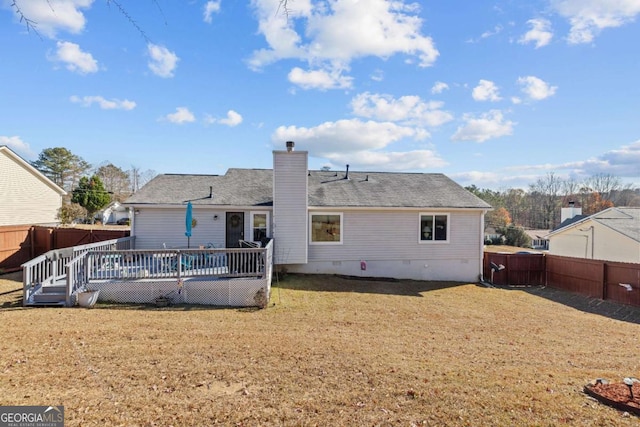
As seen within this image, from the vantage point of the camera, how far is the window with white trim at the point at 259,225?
12.9m

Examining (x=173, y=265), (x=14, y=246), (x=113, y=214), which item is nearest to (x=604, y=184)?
(x=173, y=265)

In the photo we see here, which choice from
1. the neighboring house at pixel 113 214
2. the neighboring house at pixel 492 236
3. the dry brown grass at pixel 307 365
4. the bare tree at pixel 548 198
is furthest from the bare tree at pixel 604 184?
the neighboring house at pixel 113 214

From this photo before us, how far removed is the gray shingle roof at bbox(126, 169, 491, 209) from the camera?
1309cm

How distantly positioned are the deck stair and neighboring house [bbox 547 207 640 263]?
80.8ft

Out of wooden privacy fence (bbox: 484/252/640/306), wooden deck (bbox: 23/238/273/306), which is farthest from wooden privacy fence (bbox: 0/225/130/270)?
wooden privacy fence (bbox: 484/252/640/306)

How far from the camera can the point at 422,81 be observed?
15617 millimetres

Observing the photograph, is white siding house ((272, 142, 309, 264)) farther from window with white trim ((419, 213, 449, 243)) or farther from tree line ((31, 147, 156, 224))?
tree line ((31, 147, 156, 224))

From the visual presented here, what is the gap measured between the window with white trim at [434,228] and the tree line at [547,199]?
38.3 metres

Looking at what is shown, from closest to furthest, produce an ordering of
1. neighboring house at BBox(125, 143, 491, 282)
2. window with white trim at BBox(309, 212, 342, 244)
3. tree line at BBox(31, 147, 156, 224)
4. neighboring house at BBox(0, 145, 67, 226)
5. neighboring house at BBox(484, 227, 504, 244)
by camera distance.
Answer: neighboring house at BBox(125, 143, 491, 282) → window with white trim at BBox(309, 212, 342, 244) → neighboring house at BBox(0, 145, 67, 226) → tree line at BBox(31, 147, 156, 224) → neighboring house at BBox(484, 227, 504, 244)

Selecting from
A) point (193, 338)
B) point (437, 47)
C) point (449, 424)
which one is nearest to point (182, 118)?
point (437, 47)

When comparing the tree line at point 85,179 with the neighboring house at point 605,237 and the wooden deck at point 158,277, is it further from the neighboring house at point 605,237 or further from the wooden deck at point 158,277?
the neighboring house at point 605,237

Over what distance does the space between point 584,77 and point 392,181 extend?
874cm

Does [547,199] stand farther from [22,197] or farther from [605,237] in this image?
[22,197]

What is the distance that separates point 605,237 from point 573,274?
26.1 ft
